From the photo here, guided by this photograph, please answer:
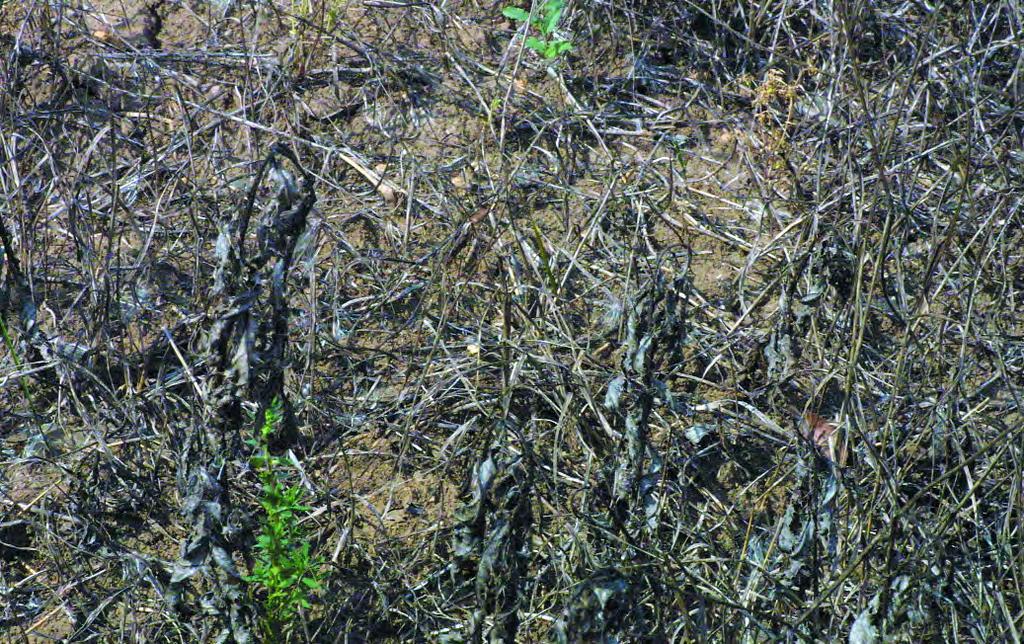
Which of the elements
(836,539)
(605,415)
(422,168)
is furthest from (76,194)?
(836,539)

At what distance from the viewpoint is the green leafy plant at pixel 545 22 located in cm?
380

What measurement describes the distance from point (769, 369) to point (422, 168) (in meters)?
1.38

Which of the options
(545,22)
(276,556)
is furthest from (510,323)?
(545,22)

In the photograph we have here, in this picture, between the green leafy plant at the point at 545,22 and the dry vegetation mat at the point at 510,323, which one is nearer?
the dry vegetation mat at the point at 510,323

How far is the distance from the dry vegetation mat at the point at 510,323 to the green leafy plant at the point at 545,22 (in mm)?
25

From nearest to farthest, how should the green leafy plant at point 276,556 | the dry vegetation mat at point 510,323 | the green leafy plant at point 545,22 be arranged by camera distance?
the green leafy plant at point 276,556
the dry vegetation mat at point 510,323
the green leafy plant at point 545,22

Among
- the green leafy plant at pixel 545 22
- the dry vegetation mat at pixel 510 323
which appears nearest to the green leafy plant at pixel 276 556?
the dry vegetation mat at pixel 510 323

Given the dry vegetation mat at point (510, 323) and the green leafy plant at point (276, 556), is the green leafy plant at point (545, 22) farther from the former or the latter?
the green leafy plant at point (276, 556)

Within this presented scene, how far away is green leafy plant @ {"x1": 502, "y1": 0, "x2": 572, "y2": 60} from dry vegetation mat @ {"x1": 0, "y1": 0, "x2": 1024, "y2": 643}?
25 millimetres

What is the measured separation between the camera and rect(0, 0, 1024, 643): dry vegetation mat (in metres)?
2.30

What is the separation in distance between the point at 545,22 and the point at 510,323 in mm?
1492

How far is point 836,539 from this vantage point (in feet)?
7.85

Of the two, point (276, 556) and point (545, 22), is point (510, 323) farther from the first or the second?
point (545, 22)

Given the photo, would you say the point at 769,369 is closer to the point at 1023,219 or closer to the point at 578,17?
the point at 1023,219
